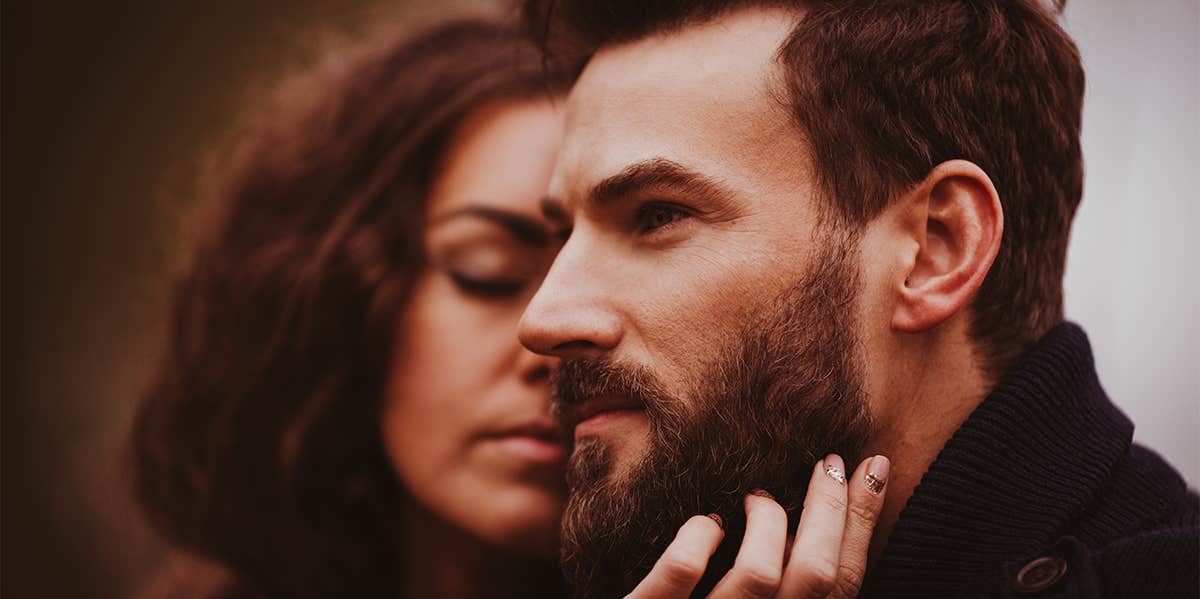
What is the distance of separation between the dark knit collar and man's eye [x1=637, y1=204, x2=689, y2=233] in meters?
0.73

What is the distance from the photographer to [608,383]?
7.22 ft

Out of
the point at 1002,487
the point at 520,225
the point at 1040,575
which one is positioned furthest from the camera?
the point at 520,225

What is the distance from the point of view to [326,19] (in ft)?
22.0

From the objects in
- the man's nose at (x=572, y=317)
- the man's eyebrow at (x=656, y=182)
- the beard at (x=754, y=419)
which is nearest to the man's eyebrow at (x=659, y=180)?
the man's eyebrow at (x=656, y=182)

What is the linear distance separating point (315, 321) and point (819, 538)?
6.52 feet

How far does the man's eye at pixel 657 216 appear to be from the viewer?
2.23 meters

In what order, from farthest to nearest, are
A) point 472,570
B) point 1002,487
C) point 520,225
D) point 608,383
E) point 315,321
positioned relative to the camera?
point 472,570 → point 315,321 → point 520,225 → point 608,383 → point 1002,487

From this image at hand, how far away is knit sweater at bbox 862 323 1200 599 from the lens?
193cm

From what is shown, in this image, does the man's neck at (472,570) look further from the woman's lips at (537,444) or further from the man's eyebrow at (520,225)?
the man's eyebrow at (520,225)

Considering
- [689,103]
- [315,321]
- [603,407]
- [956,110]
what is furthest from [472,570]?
[956,110]

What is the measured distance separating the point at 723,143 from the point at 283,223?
199 centimetres

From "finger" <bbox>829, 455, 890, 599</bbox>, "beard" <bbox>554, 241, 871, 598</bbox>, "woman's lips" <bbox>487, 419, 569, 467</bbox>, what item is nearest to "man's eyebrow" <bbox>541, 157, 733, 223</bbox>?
"beard" <bbox>554, 241, 871, 598</bbox>

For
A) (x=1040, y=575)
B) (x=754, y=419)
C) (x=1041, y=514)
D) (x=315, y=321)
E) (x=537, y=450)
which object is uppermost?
(x=315, y=321)

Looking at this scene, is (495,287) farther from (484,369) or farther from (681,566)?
(681,566)
